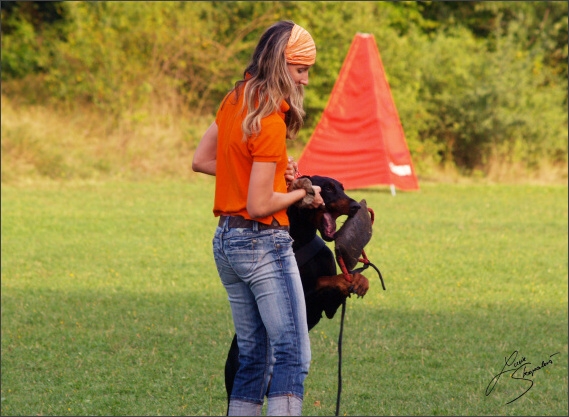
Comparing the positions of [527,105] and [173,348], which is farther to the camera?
[527,105]

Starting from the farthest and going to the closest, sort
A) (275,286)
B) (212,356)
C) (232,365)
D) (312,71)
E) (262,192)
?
(312,71) → (212,356) → (232,365) → (275,286) → (262,192)

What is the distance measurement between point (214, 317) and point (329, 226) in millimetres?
3880

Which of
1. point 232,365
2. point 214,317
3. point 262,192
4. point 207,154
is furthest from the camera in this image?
point 214,317

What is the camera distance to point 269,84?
9.98 ft

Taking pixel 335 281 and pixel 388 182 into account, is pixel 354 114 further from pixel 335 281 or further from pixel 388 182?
pixel 335 281

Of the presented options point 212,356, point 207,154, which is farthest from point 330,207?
point 212,356

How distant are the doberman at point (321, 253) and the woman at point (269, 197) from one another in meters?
0.17

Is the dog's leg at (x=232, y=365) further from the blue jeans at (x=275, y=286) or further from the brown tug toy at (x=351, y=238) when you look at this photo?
the brown tug toy at (x=351, y=238)

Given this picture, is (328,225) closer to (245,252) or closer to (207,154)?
(245,252)

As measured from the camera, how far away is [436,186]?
18125 millimetres

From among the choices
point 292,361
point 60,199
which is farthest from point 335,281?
point 60,199

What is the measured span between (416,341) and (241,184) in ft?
11.8

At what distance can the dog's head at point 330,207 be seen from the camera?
331 centimetres

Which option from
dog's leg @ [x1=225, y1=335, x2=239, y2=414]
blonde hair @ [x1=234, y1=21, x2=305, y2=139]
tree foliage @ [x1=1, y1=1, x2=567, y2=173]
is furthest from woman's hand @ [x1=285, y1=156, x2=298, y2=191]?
tree foliage @ [x1=1, y1=1, x2=567, y2=173]
